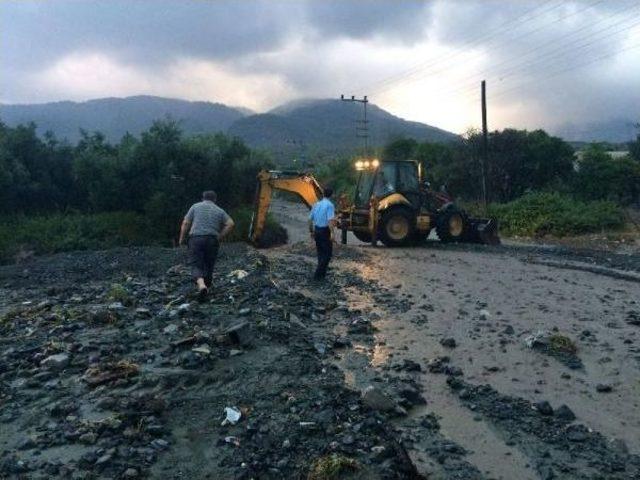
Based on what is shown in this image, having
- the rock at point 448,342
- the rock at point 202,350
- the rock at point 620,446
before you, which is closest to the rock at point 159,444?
the rock at point 202,350

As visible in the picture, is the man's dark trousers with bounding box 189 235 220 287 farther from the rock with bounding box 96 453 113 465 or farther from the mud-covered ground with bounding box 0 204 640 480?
the rock with bounding box 96 453 113 465

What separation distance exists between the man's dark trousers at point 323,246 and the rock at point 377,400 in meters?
6.04

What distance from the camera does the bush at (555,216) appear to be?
2164cm

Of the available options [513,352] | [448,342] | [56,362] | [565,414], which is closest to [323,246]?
[448,342]

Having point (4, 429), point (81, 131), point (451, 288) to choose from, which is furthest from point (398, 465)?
point (81, 131)

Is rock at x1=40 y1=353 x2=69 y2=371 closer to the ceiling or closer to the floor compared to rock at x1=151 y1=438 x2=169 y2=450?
closer to the ceiling

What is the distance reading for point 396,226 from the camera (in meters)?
17.2

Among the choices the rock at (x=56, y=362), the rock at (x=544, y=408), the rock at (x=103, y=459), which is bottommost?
the rock at (x=544, y=408)

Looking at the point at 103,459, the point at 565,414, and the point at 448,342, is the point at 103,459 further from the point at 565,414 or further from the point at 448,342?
the point at 448,342

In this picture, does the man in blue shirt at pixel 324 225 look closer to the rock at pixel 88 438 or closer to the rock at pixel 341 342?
the rock at pixel 341 342

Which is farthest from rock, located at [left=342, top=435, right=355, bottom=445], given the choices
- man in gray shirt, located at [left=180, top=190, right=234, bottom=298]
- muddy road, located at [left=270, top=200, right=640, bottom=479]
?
man in gray shirt, located at [left=180, top=190, right=234, bottom=298]

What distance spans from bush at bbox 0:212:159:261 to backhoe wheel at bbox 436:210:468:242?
8.70 meters

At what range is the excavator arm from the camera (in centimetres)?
1628

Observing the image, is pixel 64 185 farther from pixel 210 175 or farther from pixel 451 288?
pixel 451 288
